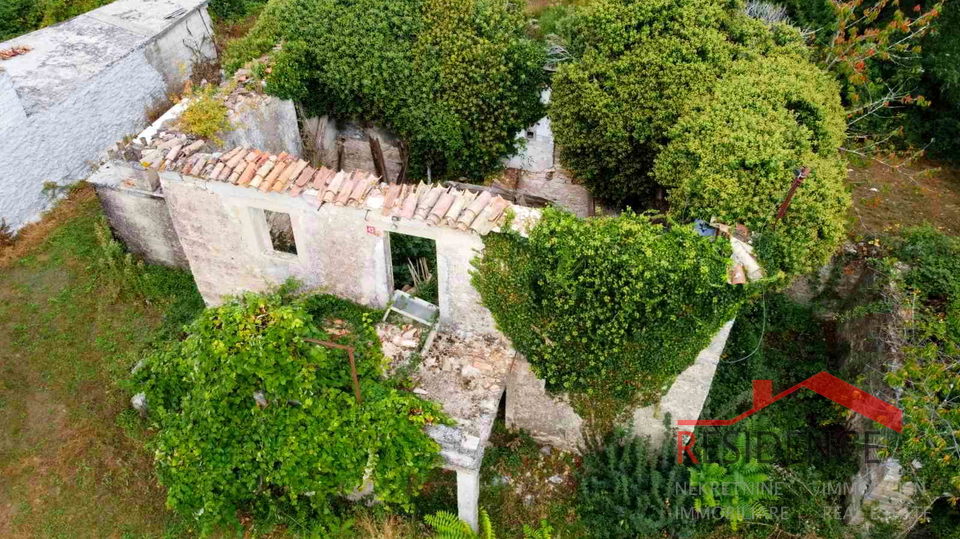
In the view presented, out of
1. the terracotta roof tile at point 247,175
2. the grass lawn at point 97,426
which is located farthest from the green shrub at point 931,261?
the terracotta roof tile at point 247,175

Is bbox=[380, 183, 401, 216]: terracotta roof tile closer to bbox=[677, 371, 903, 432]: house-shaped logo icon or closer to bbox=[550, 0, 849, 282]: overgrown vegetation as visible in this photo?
bbox=[550, 0, 849, 282]: overgrown vegetation

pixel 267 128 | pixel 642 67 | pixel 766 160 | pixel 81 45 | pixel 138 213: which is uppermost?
pixel 642 67

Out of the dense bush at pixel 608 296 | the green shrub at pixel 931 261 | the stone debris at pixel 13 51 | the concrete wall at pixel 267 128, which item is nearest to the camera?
the dense bush at pixel 608 296

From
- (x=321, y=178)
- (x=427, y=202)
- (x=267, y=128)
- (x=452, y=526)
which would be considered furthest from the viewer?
(x=267, y=128)

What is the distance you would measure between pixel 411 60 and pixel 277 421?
8.11m

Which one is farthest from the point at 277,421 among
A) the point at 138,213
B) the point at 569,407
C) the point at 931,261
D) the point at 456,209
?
the point at 931,261

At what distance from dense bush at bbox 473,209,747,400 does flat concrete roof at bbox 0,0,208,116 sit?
1173 cm

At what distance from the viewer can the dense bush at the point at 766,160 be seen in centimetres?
891

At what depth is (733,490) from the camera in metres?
9.08

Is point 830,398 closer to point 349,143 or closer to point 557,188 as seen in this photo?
point 557,188

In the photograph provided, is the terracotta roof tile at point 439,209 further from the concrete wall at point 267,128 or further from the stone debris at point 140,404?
the stone debris at point 140,404

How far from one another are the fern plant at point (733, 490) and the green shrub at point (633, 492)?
0.33m

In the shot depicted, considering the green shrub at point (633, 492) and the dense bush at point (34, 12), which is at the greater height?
the dense bush at point (34, 12)

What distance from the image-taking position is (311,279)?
973 centimetres
